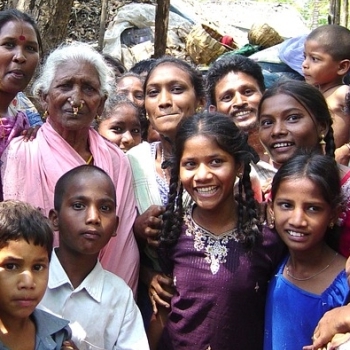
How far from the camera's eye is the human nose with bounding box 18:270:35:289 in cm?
207

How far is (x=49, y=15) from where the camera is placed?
14.2ft

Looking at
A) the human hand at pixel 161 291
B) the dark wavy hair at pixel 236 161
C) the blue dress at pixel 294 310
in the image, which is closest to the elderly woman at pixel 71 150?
the human hand at pixel 161 291

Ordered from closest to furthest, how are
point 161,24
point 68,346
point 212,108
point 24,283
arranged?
point 24,283 → point 68,346 → point 212,108 → point 161,24

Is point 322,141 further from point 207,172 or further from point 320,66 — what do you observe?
point 320,66

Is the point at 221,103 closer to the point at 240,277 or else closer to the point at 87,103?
the point at 87,103

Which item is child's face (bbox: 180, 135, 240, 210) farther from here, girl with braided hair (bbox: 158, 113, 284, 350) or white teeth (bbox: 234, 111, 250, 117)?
white teeth (bbox: 234, 111, 250, 117)

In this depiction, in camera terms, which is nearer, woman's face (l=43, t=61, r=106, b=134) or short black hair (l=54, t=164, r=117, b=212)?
short black hair (l=54, t=164, r=117, b=212)

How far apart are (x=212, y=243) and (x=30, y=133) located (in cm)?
98

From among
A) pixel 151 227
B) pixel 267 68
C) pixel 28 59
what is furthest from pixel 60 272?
pixel 267 68

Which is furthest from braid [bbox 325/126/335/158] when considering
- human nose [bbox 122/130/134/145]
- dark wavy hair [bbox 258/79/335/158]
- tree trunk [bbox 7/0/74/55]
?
tree trunk [bbox 7/0/74/55]

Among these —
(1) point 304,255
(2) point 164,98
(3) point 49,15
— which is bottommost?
(1) point 304,255

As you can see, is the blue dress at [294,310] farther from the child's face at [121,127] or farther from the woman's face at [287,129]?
the child's face at [121,127]

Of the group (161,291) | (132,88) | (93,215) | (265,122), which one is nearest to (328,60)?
(132,88)

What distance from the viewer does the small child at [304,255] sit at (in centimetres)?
243
